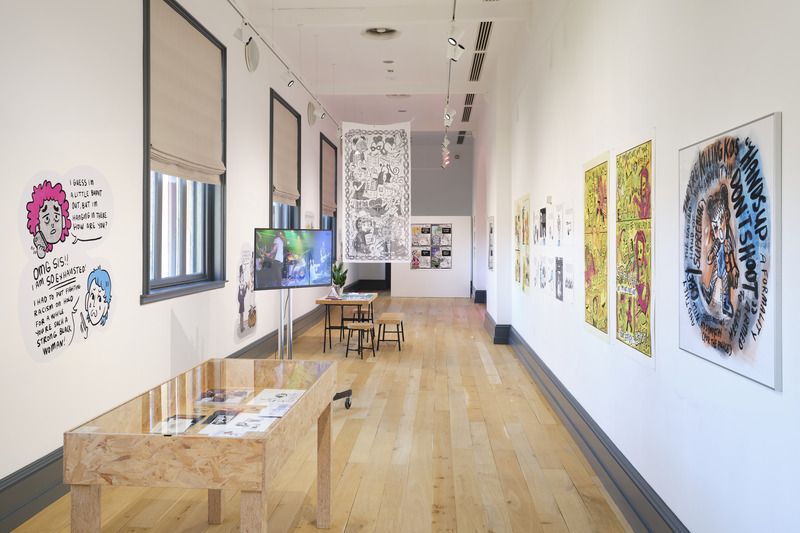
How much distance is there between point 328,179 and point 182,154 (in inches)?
287

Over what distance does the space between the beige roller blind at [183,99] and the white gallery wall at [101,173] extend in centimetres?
24

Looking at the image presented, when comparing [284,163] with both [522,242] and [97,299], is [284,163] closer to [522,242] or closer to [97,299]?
[522,242]

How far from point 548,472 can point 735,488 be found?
1.88 meters

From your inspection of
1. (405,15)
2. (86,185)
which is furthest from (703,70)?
(405,15)

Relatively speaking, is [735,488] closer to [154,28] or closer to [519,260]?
[154,28]

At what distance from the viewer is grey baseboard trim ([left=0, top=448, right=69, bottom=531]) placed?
3.02 m

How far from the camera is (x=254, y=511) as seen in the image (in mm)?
2027

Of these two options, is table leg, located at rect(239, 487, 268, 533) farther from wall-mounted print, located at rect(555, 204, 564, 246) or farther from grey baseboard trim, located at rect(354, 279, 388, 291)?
grey baseboard trim, located at rect(354, 279, 388, 291)

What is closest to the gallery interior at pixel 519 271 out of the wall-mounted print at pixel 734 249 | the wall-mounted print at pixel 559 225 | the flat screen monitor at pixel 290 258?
the wall-mounted print at pixel 734 249

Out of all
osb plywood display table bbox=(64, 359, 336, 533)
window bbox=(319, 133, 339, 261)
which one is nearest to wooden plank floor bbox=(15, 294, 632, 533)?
osb plywood display table bbox=(64, 359, 336, 533)

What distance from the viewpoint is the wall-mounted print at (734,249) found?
1863 millimetres

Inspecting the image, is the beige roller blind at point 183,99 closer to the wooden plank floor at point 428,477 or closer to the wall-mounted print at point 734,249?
the wooden plank floor at point 428,477

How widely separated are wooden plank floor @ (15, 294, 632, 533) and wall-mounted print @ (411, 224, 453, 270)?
9.89 meters

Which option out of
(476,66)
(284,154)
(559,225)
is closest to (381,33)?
(476,66)
